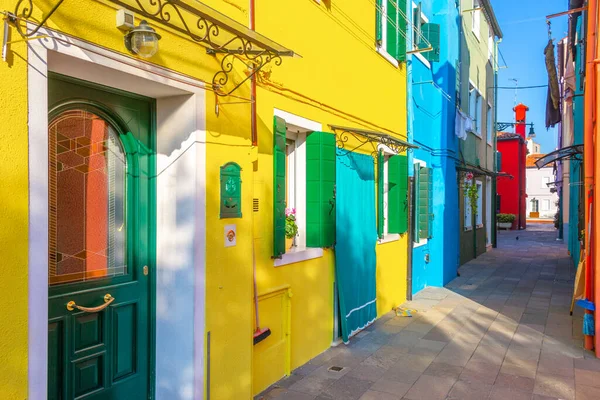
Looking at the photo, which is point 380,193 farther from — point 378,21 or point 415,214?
point 378,21

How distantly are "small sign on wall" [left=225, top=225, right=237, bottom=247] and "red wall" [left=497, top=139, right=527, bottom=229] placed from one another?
96.4 ft

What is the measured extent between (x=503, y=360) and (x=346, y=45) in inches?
169

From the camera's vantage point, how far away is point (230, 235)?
13.1 ft

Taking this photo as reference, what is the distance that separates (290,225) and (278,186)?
0.69m

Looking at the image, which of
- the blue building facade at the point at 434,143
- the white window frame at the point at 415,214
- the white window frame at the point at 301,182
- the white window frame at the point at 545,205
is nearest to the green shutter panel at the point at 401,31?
the blue building facade at the point at 434,143

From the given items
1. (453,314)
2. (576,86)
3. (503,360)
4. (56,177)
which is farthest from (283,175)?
(576,86)

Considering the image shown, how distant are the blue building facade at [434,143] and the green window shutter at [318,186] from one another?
3.75m

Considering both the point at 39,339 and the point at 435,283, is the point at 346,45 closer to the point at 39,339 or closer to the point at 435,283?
the point at 39,339

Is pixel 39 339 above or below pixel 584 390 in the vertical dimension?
above

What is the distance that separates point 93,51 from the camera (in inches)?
112

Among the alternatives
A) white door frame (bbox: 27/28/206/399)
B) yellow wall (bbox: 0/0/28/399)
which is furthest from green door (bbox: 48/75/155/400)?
yellow wall (bbox: 0/0/28/399)

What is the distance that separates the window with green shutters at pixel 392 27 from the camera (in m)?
7.39

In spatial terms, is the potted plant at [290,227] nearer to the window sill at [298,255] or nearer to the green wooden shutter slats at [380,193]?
the window sill at [298,255]

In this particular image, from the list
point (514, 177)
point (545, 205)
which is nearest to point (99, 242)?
point (514, 177)
